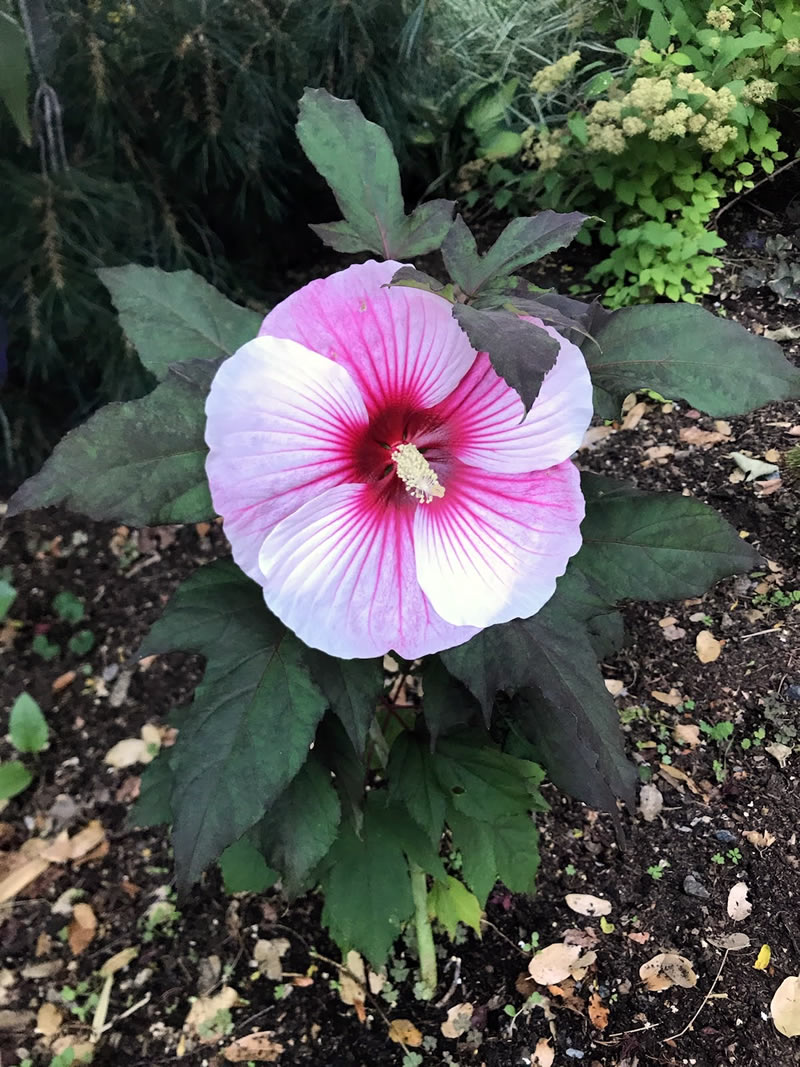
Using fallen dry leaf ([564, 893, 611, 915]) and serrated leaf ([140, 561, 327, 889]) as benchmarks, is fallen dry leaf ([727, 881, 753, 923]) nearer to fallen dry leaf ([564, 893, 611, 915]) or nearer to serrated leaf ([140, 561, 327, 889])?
fallen dry leaf ([564, 893, 611, 915])

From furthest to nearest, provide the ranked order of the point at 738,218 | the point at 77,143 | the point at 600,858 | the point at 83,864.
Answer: the point at 77,143 → the point at 738,218 → the point at 83,864 → the point at 600,858

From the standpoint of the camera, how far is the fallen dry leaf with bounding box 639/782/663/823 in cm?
123

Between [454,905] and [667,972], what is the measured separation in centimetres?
30

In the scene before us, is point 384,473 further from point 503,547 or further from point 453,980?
point 453,980

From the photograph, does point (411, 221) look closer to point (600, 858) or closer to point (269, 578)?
point (269, 578)

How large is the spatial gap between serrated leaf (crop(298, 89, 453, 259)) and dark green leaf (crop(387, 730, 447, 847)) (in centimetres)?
63

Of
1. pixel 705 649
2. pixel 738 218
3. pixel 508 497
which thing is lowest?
pixel 705 649

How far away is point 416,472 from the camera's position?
642 mm

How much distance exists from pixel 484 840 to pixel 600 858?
0.30 meters

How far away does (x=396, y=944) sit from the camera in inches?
50.2

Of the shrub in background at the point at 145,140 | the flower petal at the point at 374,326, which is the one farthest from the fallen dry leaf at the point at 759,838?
the shrub in background at the point at 145,140

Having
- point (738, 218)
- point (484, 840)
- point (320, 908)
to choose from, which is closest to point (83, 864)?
point (320, 908)

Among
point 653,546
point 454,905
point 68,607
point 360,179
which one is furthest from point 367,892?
point 68,607

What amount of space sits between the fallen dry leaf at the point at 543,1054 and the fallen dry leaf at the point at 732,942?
0.26m
